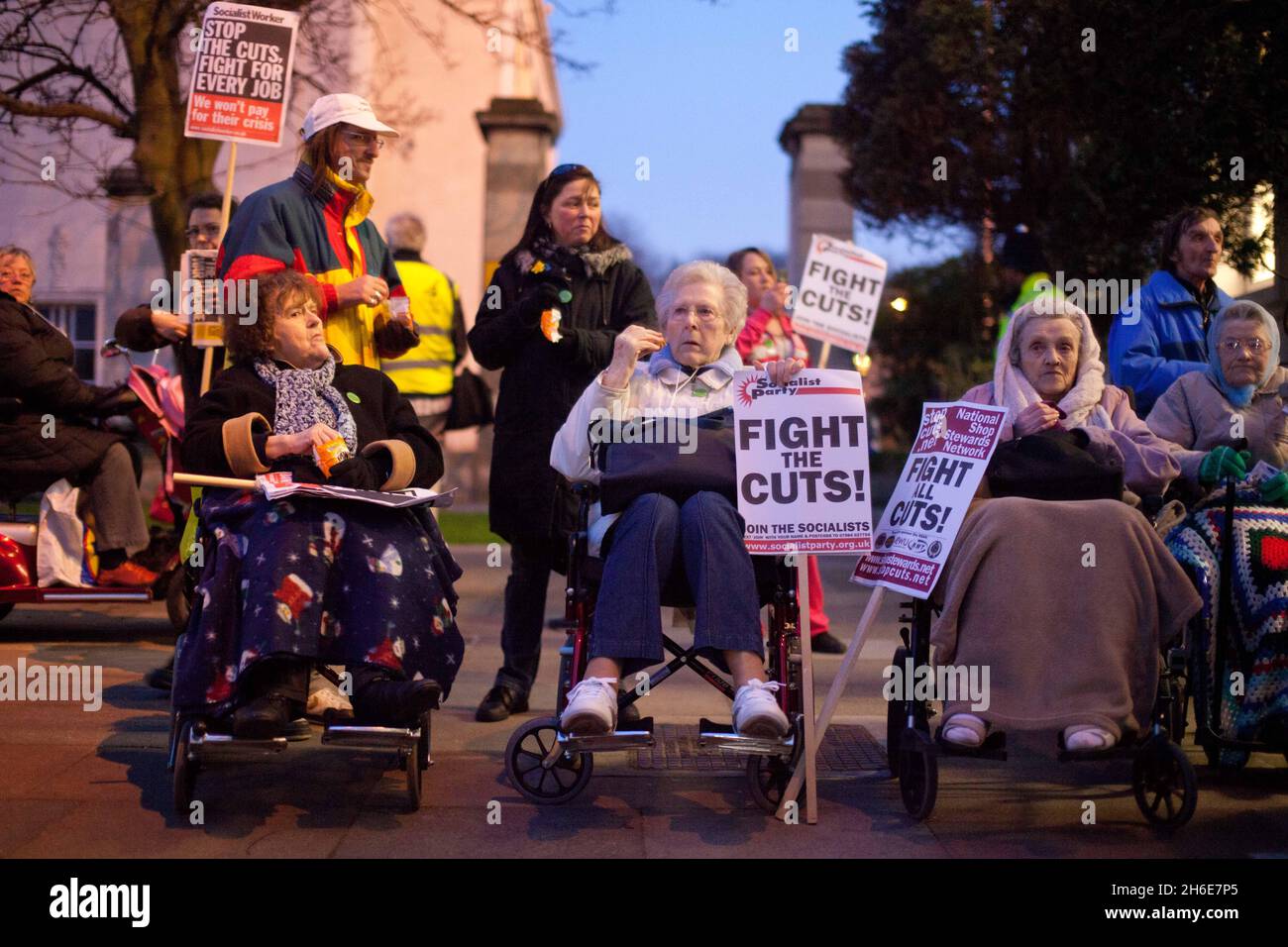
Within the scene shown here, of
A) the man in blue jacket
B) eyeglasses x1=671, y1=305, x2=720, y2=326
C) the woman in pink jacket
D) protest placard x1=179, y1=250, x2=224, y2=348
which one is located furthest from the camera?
the woman in pink jacket

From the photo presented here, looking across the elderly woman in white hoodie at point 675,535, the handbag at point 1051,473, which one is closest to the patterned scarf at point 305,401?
the elderly woman in white hoodie at point 675,535

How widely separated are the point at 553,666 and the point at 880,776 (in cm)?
284

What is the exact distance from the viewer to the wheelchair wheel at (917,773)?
15.4ft

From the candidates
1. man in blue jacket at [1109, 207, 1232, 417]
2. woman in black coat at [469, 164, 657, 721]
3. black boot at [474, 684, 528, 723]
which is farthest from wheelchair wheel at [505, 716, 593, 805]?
man in blue jacket at [1109, 207, 1232, 417]

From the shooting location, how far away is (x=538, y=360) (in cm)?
649

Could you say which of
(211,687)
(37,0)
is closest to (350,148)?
(211,687)

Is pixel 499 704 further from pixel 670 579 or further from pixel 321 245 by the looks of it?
pixel 321 245

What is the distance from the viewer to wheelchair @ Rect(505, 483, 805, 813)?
15.2 ft

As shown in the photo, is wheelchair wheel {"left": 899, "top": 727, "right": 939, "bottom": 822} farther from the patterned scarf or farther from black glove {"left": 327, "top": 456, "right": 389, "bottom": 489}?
the patterned scarf

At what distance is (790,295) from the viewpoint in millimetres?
8773

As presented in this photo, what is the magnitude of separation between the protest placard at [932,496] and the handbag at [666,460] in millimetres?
556

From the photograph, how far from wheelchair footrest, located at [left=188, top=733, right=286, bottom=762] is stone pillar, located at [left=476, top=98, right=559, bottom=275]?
49.3ft

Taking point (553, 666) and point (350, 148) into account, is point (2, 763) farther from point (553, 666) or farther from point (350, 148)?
point (553, 666)

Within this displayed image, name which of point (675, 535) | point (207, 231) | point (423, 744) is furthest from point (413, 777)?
point (207, 231)
